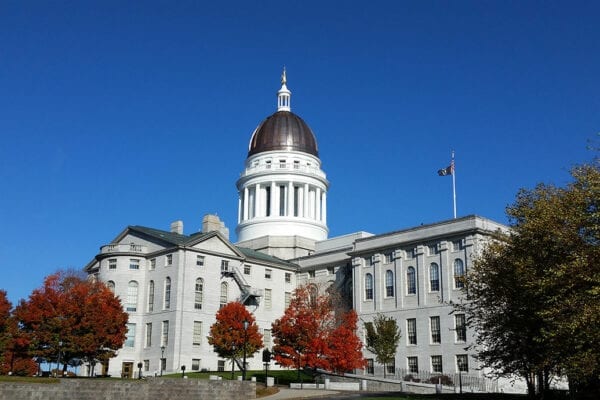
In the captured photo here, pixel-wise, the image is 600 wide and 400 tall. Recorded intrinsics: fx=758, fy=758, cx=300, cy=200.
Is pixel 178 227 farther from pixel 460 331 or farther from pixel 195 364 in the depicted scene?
pixel 460 331

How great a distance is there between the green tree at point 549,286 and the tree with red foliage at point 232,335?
26.9m

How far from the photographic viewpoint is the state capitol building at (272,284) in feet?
219

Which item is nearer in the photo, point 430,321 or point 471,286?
point 471,286

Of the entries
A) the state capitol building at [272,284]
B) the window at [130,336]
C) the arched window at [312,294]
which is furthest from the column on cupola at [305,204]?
the window at [130,336]

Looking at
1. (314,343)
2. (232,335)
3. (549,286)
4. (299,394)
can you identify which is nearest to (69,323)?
(232,335)

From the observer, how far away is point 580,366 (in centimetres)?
3072

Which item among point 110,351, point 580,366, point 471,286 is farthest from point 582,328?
point 110,351

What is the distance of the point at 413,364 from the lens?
6825 centimetres

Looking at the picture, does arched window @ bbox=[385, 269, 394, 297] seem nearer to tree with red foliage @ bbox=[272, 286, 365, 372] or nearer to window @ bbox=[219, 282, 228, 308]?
tree with red foliage @ bbox=[272, 286, 365, 372]

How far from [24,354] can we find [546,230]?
46710 mm

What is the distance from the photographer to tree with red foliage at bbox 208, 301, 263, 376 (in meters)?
64.4

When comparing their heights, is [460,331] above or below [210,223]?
below

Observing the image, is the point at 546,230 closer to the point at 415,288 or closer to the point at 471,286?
the point at 471,286

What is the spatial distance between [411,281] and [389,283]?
8.82 feet
